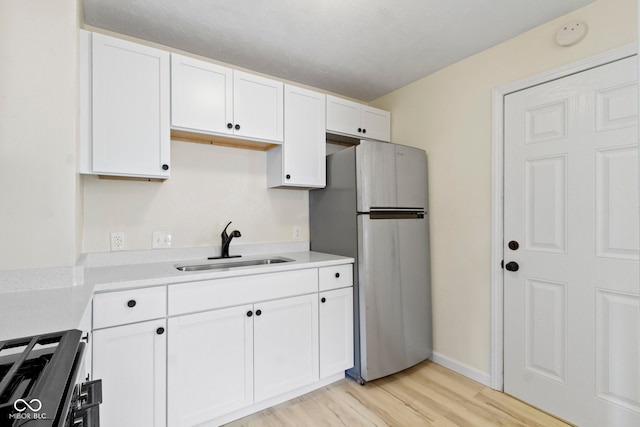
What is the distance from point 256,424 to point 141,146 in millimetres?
1741

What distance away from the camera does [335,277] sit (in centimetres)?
217

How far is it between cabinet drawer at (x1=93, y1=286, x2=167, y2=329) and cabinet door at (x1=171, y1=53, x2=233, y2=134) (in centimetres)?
100

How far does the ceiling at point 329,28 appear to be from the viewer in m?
1.74

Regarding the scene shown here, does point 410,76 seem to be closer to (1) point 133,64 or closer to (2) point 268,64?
(2) point 268,64

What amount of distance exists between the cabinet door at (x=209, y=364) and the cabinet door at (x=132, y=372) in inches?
2.0

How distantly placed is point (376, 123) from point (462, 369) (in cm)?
215

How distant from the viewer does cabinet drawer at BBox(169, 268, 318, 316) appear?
63.1 inches

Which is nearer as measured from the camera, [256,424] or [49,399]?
[49,399]

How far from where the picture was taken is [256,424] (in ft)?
5.80

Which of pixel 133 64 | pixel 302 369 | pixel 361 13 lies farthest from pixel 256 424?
pixel 361 13

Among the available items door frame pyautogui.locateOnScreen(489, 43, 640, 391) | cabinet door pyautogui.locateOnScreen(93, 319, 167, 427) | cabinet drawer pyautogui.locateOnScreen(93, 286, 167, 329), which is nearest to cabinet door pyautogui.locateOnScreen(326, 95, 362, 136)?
door frame pyautogui.locateOnScreen(489, 43, 640, 391)

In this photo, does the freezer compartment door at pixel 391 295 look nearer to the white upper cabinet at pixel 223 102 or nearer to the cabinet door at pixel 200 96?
the white upper cabinet at pixel 223 102

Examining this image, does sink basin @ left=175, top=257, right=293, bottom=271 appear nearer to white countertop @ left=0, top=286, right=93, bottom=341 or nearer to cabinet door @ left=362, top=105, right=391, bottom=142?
white countertop @ left=0, top=286, right=93, bottom=341

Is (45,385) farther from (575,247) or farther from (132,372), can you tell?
(575,247)
